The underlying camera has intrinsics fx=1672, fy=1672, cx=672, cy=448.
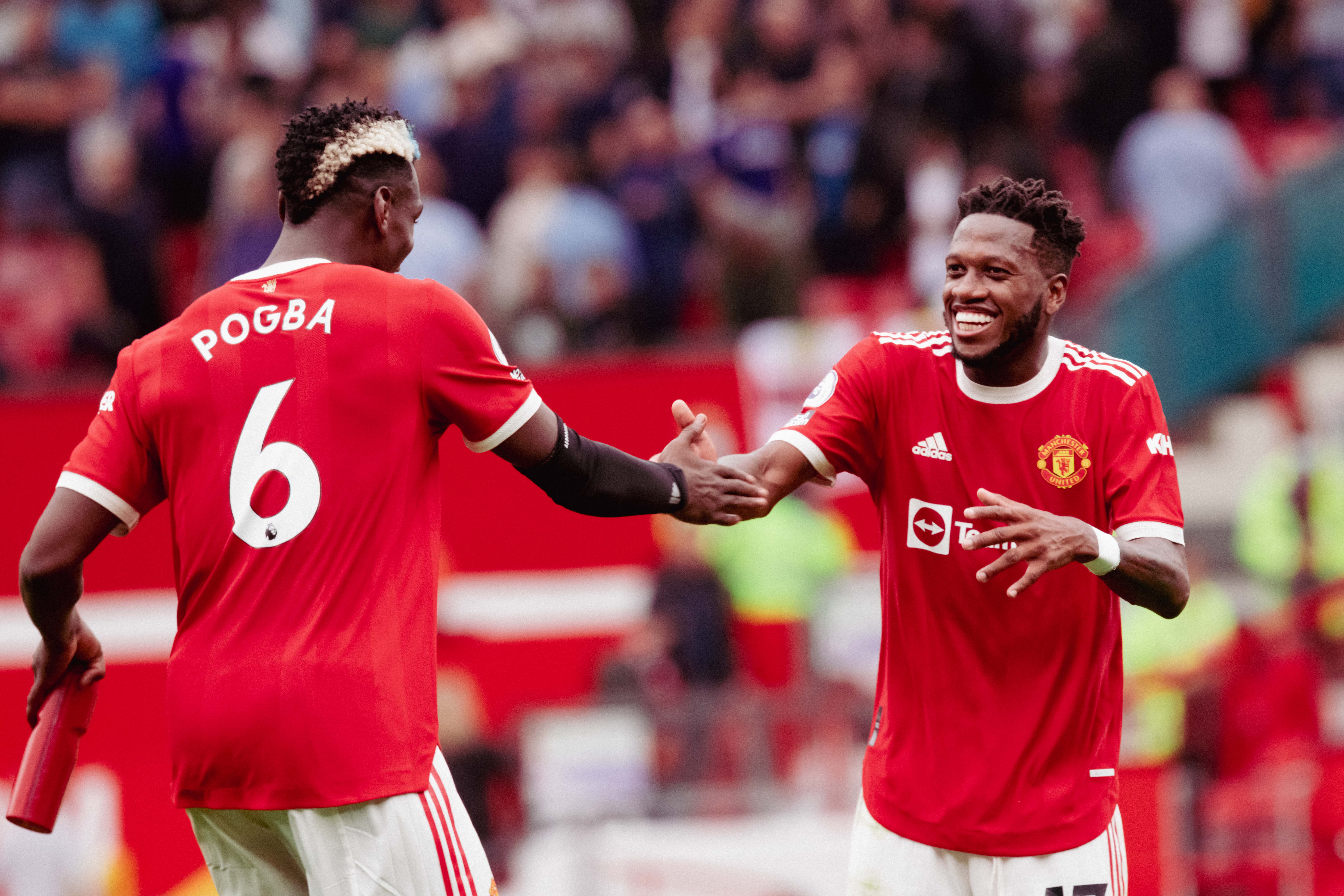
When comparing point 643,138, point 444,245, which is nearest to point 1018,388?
point 444,245

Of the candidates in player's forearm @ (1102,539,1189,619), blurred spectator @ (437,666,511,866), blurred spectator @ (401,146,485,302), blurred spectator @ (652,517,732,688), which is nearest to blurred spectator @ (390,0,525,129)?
blurred spectator @ (401,146,485,302)

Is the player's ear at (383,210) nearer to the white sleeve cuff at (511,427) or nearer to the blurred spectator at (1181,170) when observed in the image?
the white sleeve cuff at (511,427)

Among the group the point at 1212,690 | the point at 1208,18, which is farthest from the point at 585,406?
the point at 1208,18

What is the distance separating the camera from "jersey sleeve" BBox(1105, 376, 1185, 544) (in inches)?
177

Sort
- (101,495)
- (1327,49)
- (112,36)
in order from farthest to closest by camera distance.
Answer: (112,36), (1327,49), (101,495)

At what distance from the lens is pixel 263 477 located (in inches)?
159

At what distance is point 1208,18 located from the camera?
14.4 meters

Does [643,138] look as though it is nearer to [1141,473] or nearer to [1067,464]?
[1067,464]

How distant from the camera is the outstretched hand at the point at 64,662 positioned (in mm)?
4445

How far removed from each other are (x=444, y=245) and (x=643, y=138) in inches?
79.4

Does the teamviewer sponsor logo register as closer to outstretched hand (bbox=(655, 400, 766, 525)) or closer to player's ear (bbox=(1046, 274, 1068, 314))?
outstretched hand (bbox=(655, 400, 766, 525))

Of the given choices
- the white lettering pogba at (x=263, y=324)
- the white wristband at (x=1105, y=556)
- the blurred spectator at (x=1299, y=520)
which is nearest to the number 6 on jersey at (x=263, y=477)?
the white lettering pogba at (x=263, y=324)

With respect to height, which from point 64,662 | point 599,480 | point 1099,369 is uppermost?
point 1099,369

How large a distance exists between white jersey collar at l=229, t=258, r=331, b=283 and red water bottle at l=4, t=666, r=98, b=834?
1.24 metres
